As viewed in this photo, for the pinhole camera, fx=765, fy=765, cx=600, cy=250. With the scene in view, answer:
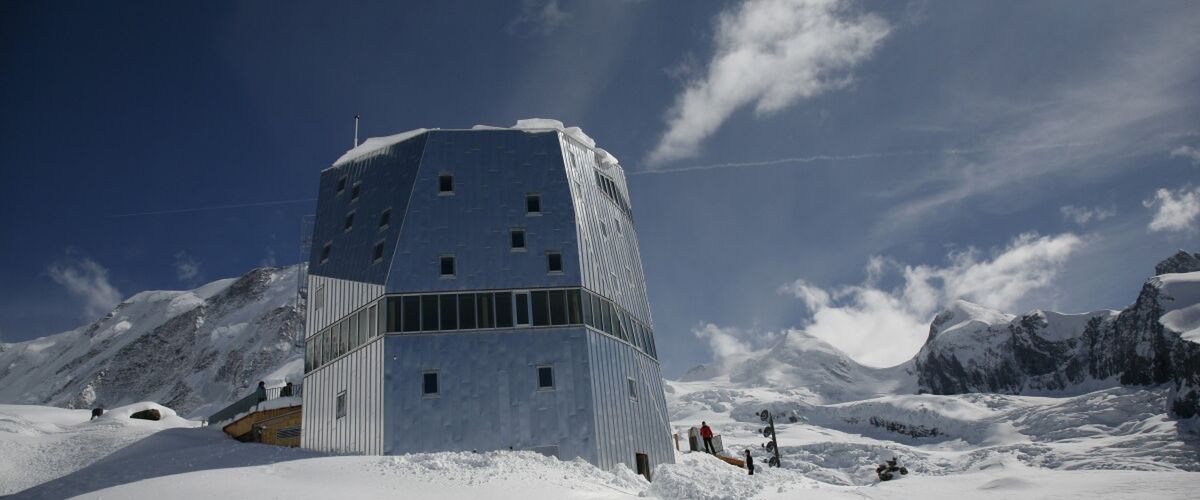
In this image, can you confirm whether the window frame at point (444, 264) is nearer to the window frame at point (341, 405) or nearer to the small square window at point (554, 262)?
the small square window at point (554, 262)

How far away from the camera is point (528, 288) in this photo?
3350cm

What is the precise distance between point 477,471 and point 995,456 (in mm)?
126452

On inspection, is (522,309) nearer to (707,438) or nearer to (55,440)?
(707,438)

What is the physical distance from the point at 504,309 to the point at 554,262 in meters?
3.12

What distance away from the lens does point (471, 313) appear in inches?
1296

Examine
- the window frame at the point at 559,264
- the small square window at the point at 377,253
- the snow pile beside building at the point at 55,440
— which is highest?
the small square window at the point at 377,253

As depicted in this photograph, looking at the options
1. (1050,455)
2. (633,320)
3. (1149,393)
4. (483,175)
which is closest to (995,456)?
(1050,455)

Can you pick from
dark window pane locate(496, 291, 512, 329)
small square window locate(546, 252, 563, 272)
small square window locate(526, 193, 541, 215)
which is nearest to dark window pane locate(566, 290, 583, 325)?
small square window locate(546, 252, 563, 272)

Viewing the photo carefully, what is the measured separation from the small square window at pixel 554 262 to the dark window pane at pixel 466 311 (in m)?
3.60

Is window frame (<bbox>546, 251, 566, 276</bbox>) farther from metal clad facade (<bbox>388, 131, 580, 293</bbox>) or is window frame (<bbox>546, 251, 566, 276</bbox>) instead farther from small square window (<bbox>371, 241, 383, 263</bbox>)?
small square window (<bbox>371, 241, 383, 263</bbox>)

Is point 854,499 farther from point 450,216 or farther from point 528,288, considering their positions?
point 450,216

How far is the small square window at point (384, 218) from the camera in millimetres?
35197

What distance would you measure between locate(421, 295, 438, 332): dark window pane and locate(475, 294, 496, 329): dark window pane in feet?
5.70

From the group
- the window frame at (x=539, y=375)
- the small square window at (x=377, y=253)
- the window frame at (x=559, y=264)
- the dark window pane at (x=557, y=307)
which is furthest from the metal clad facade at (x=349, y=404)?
the window frame at (x=559, y=264)
